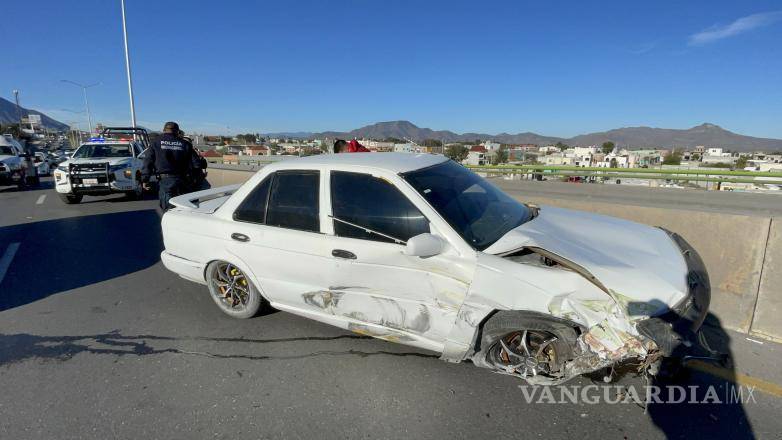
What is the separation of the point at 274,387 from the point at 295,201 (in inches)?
56.9

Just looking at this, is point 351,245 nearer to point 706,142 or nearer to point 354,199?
point 354,199

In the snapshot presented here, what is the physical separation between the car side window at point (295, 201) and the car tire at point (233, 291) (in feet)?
2.38

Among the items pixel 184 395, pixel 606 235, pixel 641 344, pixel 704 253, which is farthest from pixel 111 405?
pixel 704 253

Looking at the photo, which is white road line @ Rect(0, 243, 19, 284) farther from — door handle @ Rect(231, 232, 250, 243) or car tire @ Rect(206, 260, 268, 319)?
door handle @ Rect(231, 232, 250, 243)

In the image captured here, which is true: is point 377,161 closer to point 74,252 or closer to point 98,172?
point 74,252

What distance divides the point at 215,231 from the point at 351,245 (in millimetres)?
1550

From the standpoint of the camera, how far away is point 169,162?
648 centimetres

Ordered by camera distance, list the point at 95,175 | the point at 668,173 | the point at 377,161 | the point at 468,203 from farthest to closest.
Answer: the point at 668,173 < the point at 95,175 < the point at 377,161 < the point at 468,203

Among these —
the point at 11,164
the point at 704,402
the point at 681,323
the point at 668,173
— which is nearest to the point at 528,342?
the point at 681,323

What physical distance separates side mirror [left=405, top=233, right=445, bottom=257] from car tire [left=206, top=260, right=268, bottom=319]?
1858mm

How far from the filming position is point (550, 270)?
2408mm

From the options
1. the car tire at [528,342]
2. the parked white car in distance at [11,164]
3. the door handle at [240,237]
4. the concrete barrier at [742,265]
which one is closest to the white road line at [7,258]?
the door handle at [240,237]

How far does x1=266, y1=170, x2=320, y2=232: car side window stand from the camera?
3.24 m

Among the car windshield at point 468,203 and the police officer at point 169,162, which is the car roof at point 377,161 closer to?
the car windshield at point 468,203
